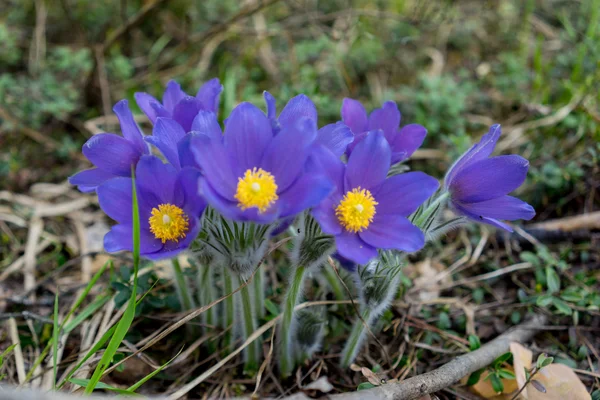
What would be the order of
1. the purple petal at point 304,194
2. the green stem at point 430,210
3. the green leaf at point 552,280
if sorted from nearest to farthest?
the purple petal at point 304,194, the green stem at point 430,210, the green leaf at point 552,280

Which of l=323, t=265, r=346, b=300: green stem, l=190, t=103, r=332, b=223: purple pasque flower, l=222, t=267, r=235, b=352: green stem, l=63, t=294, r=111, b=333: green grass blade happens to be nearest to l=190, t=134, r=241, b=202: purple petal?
l=190, t=103, r=332, b=223: purple pasque flower

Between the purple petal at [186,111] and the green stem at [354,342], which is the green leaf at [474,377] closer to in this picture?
the green stem at [354,342]

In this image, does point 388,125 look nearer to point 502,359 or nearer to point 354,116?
point 354,116

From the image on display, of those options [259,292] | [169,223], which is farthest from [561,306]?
[169,223]

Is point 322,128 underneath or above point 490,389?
above

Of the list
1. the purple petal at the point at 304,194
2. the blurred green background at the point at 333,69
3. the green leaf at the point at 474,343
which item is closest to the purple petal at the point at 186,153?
the purple petal at the point at 304,194
